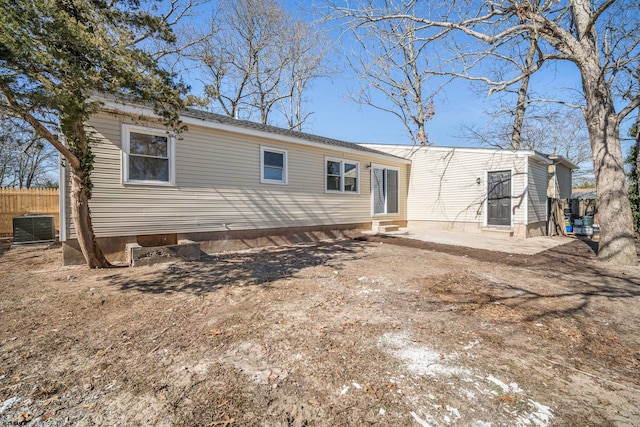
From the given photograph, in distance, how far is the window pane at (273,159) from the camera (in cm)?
854

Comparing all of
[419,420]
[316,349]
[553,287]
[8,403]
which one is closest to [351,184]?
[553,287]

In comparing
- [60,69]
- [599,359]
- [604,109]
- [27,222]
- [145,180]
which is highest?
[604,109]

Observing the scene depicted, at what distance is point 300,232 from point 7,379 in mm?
7326

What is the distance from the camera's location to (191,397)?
6.70 ft

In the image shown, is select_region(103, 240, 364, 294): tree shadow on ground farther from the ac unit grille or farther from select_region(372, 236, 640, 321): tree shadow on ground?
the ac unit grille

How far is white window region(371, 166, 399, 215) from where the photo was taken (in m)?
11.8

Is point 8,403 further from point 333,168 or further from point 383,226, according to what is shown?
point 383,226

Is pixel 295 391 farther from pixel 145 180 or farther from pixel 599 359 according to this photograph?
pixel 145 180

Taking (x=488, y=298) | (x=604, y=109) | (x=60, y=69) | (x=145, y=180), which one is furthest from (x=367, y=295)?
(x=604, y=109)

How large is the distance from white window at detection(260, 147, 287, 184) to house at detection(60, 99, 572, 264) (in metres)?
0.03

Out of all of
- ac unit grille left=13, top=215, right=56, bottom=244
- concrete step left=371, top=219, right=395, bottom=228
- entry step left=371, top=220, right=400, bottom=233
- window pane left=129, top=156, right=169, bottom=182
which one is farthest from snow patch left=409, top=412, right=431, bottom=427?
ac unit grille left=13, top=215, right=56, bottom=244

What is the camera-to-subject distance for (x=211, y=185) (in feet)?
24.4

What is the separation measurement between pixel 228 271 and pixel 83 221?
8.68 ft

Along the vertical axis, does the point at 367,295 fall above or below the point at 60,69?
below
